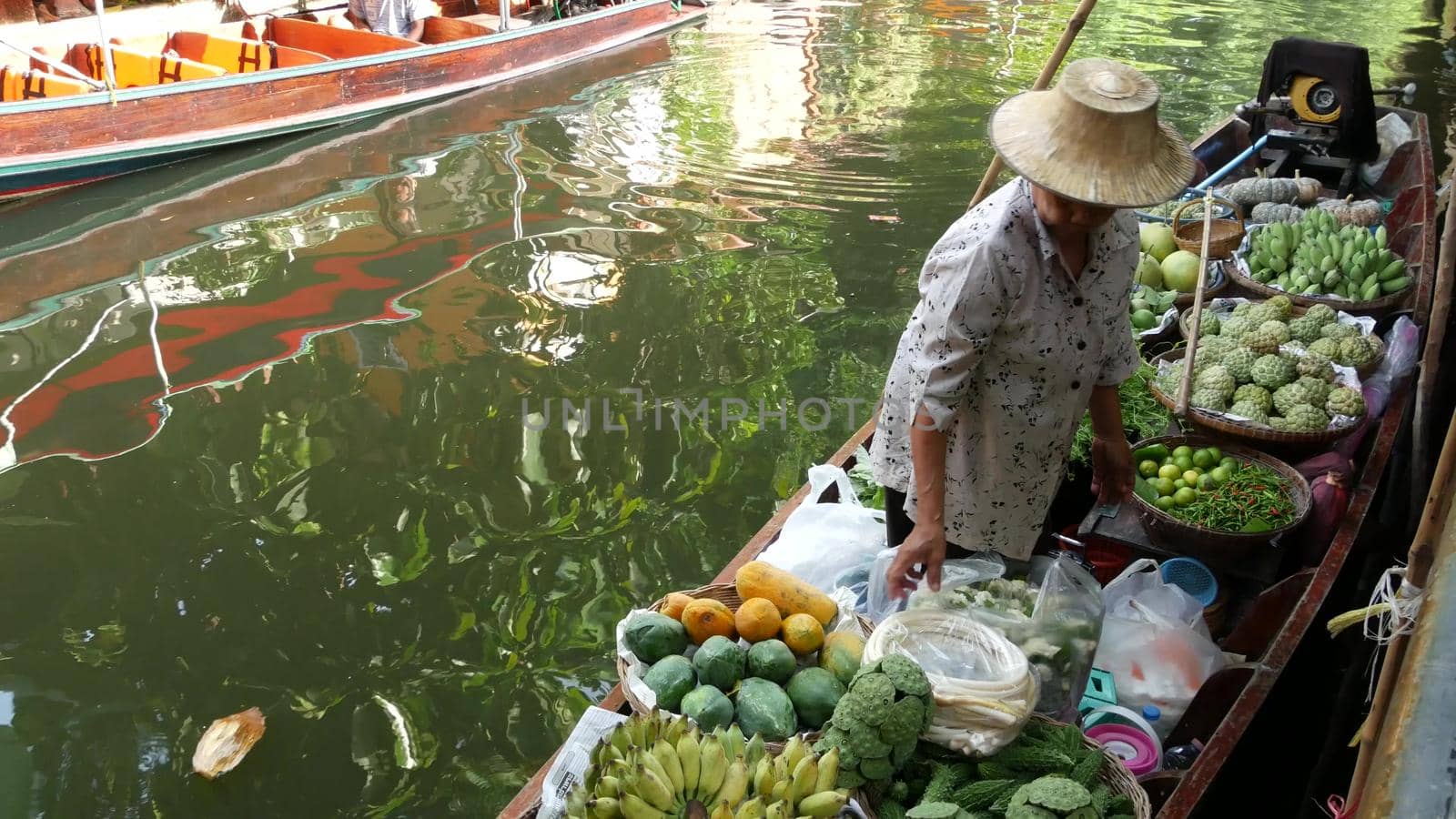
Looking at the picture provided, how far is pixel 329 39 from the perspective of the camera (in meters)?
9.31

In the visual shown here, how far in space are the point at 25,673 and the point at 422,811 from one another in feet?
4.71

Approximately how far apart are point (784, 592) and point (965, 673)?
44 cm

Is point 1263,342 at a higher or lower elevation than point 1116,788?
higher

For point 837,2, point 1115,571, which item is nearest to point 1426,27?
point 837,2

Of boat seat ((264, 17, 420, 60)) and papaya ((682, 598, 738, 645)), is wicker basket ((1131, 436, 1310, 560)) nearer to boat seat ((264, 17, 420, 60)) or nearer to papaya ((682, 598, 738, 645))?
papaya ((682, 598, 738, 645))

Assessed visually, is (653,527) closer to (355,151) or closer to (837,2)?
(355,151)

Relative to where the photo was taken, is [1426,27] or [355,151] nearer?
[355,151]

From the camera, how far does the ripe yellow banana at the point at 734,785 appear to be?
5.27 feet

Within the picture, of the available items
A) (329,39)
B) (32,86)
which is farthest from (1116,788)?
(329,39)

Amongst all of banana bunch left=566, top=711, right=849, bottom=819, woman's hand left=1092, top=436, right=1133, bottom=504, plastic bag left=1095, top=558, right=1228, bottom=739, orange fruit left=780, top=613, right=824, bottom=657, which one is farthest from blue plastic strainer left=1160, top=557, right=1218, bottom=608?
banana bunch left=566, top=711, right=849, bottom=819

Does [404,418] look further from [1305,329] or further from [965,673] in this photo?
[1305,329]

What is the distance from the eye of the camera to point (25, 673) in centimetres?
331

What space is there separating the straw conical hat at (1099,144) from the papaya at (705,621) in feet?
3.31

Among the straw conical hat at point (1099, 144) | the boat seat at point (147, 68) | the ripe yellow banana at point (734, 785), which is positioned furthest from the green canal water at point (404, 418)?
the straw conical hat at point (1099, 144)
